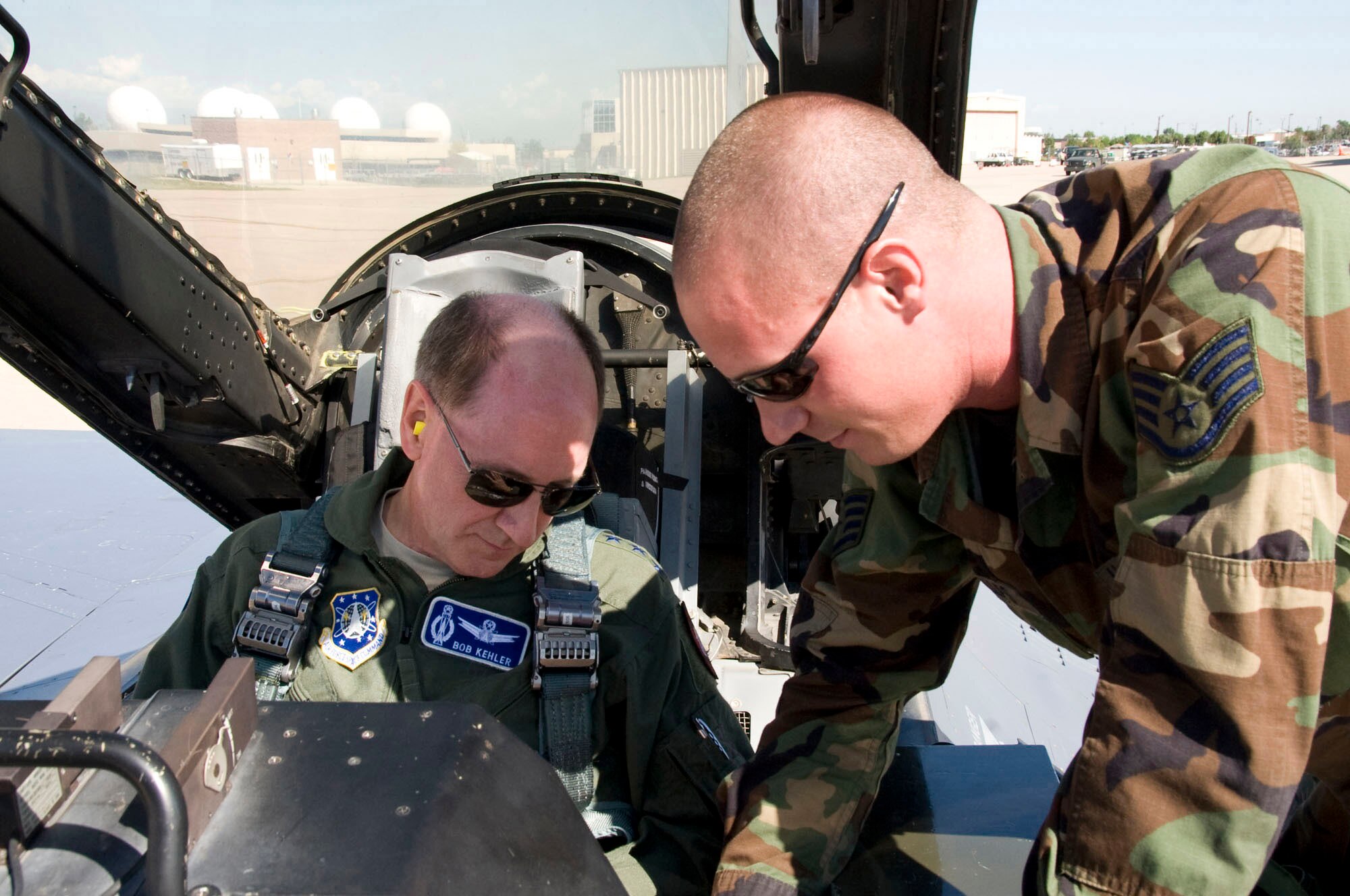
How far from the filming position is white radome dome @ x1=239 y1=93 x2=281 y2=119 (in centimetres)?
453

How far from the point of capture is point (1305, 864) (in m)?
1.26

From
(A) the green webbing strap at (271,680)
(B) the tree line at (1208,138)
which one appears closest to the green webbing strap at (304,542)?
(A) the green webbing strap at (271,680)

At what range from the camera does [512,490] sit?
1478mm

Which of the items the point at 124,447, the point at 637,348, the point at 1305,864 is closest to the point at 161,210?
the point at 124,447

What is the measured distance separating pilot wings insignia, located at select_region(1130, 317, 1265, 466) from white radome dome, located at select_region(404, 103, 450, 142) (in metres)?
3.98

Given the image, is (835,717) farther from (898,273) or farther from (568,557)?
(898,273)

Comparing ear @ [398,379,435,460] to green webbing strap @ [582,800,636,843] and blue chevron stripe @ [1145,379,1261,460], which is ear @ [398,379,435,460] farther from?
blue chevron stripe @ [1145,379,1261,460]

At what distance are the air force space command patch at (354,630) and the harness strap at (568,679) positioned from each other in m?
0.26

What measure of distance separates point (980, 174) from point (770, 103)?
104 feet

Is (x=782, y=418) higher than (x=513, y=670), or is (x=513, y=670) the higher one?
(x=782, y=418)

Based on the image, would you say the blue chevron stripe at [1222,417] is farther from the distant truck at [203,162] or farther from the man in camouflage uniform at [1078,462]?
the distant truck at [203,162]

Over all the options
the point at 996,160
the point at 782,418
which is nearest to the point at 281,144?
the point at 782,418

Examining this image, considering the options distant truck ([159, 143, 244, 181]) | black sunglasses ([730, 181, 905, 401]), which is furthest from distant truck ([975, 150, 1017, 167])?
black sunglasses ([730, 181, 905, 401])

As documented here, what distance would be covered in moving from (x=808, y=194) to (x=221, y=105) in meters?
4.36
